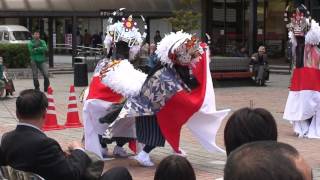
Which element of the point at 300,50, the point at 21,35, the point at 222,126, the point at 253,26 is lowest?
the point at 222,126

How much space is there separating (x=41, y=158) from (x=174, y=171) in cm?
95

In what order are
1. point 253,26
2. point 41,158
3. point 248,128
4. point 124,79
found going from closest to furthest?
1. point 248,128
2. point 41,158
3. point 124,79
4. point 253,26

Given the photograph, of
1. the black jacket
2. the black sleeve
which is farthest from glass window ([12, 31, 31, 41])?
the black sleeve

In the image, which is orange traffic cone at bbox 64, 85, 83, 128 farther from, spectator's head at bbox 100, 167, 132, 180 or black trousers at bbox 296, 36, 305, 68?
spectator's head at bbox 100, 167, 132, 180

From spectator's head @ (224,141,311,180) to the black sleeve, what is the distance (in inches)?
87.2

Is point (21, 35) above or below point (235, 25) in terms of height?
below

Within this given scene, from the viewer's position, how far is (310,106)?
10781 mm

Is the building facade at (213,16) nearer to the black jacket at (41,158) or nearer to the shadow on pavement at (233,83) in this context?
the shadow on pavement at (233,83)

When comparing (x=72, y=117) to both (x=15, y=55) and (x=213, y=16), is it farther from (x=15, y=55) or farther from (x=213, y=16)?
(x=213, y=16)

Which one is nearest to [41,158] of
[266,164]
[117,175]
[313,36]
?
[117,175]

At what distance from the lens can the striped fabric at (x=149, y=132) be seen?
324 inches

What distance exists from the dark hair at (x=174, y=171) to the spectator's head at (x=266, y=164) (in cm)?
155

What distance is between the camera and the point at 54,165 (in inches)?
150

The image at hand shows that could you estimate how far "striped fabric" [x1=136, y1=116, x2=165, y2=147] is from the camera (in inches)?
324
